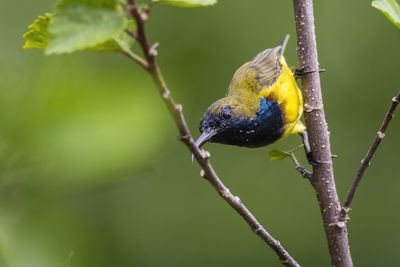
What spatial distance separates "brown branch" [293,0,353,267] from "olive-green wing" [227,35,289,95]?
105cm

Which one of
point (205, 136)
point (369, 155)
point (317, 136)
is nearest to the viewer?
point (369, 155)

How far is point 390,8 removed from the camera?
1.57 meters

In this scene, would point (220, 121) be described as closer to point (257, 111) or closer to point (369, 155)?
point (257, 111)

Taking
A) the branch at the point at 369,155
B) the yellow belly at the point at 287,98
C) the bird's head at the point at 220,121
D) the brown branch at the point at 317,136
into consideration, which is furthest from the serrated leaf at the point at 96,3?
the yellow belly at the point at 287,98

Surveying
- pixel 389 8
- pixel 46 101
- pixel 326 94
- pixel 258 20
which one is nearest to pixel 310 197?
pixel 326 94

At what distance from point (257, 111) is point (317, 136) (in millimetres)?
1009

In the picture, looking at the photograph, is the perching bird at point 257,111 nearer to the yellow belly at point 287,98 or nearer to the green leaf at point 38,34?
the yellow belly at point 287,98

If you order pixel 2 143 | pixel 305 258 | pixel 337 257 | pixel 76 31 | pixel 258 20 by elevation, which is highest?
pixel 76 31

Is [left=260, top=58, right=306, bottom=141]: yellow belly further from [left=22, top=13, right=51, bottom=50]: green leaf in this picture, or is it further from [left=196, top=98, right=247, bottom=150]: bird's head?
[left=22, top=13, right=51, bottom=50]: green leaf

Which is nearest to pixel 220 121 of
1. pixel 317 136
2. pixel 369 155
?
pixel 317 136

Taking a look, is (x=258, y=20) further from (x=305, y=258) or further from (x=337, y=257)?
(x=337, y=257)

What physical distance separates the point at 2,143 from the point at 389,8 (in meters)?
1.16

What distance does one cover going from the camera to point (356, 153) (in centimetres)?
517

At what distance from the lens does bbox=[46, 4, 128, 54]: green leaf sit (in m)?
0.95
